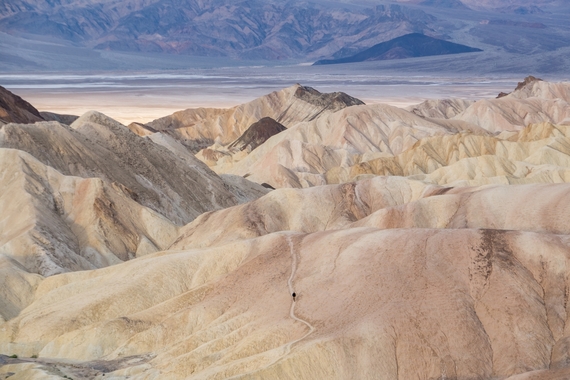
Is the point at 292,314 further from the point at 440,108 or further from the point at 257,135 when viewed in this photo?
the point at 440,108

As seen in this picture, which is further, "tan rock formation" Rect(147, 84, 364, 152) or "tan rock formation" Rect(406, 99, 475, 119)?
"tan rock formation" Rect(406, 99, 475, 119)

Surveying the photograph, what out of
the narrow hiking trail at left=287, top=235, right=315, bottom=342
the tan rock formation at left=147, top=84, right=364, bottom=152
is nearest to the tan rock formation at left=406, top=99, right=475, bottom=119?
the tan rock formation at left=147, top=84, right=364, bottom=152

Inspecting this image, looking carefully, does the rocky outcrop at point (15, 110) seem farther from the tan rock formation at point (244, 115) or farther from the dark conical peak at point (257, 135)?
the tan rock formation at point (244, 115)

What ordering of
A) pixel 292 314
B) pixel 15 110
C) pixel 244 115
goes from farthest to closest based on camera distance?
1. pixel 244 115
2. pixel 15 110
3. pixel 292 314

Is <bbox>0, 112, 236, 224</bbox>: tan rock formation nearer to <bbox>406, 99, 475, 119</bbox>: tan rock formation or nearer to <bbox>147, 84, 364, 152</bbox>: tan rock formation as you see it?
<bbox>147, 84, 364, 152</bbox>: tan rock formation

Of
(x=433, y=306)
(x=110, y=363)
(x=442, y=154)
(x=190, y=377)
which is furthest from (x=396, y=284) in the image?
(x=442, y=154)

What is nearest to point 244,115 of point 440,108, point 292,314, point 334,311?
point 440,108

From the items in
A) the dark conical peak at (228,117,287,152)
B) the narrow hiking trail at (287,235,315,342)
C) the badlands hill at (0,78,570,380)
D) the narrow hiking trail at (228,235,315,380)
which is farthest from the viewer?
the dark conical peak at (228,117,287,152)

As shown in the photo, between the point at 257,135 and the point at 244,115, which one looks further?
the point at 244,115
